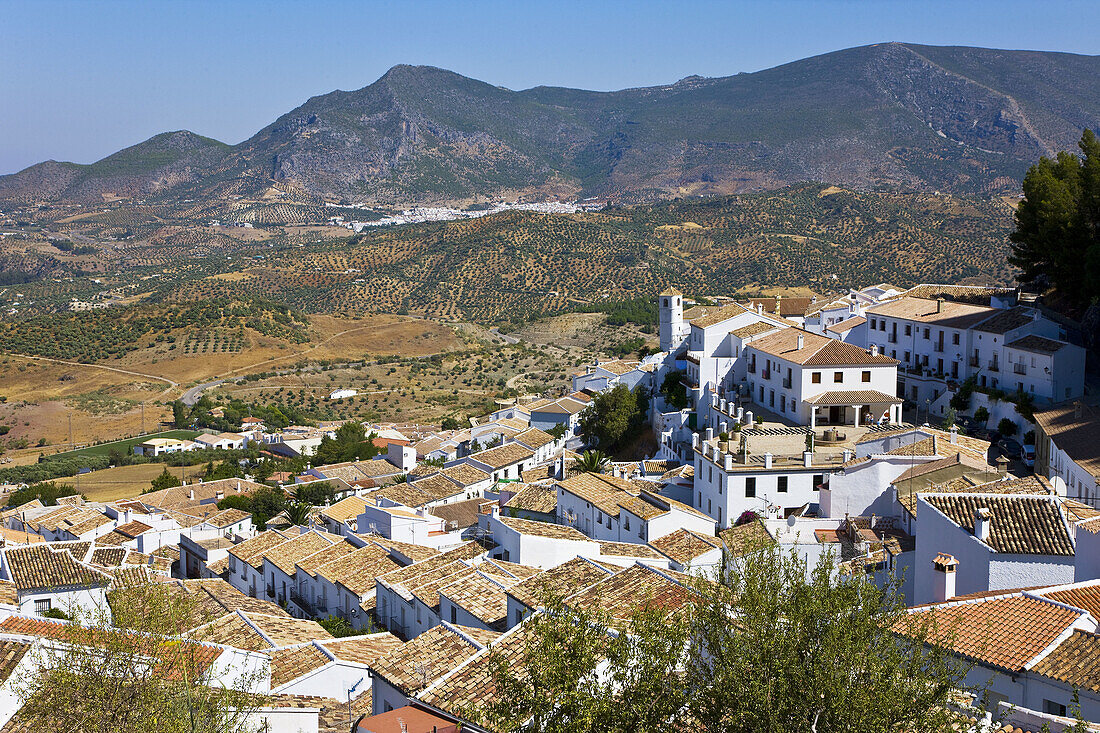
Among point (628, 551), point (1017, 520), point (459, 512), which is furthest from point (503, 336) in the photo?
point (1017, 520)

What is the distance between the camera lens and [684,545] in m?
23.1

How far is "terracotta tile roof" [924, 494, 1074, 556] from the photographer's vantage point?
17.2 metres

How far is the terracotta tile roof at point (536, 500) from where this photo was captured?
99.3 feet

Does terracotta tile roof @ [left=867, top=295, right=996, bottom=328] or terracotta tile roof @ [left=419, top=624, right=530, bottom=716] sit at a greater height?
terracotta tile roof @ [left=867, top=295, right=996, bottom=328]

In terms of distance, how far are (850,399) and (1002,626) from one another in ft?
60.6

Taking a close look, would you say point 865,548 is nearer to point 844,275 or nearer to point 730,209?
point 844,275

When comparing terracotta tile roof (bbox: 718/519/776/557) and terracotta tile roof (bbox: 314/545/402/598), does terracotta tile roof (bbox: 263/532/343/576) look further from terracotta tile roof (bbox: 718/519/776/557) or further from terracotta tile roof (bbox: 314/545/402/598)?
terracotta tile roof (bbox: 718/519/776/557)

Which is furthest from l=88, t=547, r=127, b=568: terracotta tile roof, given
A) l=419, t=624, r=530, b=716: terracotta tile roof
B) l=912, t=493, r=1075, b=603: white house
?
l=912, t=493, r=1075, b=603: white house

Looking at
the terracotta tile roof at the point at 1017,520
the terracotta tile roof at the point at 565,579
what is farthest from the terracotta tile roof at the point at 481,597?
the terracotta tile roof at the point at 1017,520

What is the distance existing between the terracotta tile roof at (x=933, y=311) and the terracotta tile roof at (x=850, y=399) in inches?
215

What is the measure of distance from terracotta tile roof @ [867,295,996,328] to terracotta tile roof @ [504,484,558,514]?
602 inches

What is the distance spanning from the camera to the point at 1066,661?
12.8m

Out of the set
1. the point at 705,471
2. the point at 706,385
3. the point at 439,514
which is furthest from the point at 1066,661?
the point at 706,385

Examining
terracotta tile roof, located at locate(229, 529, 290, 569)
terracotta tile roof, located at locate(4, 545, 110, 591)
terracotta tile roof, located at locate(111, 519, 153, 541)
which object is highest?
terracotta tile roof, located at locate(4, 545, 110, 591)
